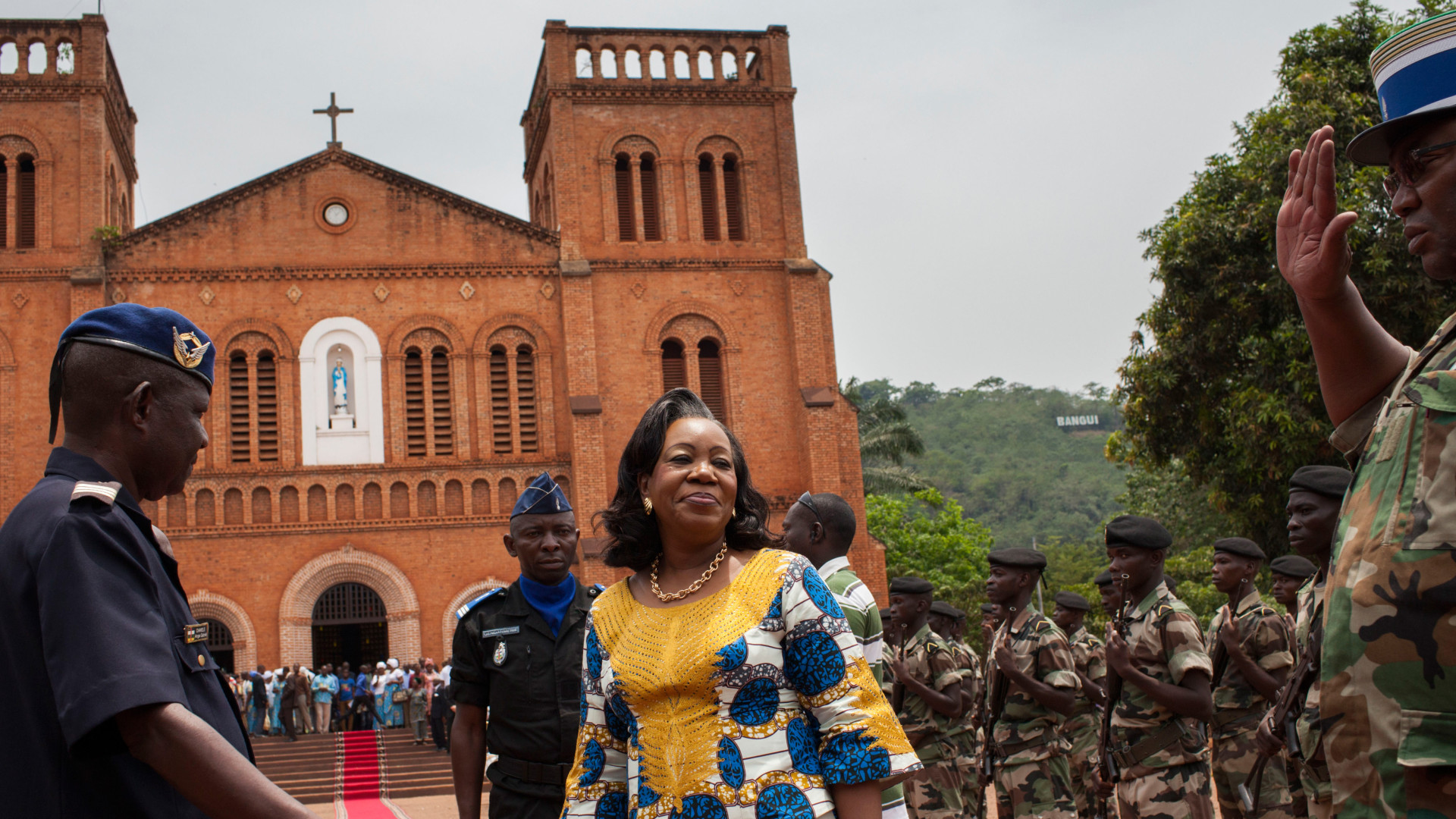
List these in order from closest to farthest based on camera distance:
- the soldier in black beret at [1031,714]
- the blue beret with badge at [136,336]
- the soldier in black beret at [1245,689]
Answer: the blue beret with badge at [136,336], the soldier in black beret at [1245,689], the soldier in black beret at [1031,714]

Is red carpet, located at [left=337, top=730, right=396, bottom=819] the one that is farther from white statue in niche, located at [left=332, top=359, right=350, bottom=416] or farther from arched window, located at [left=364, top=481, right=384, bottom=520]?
white statue in niche, located at [left=332, top=359, right=350, bottom=416]

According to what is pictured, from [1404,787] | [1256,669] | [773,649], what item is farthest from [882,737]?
[1256,669]

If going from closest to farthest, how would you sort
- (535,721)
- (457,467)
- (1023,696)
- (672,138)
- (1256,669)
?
(535,721) → (1256,669) → (1023,696) → (457,467) → (672,138)

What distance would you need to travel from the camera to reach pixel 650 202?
27094 millimetres

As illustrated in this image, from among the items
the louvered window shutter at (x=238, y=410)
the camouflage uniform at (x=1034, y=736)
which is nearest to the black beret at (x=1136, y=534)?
the camouflage uniform at (x=1034, y=736)

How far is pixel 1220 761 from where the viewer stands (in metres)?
6.71

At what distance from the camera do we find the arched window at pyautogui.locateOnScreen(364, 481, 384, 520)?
2483 cm

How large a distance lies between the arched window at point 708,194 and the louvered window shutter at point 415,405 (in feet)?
22.4

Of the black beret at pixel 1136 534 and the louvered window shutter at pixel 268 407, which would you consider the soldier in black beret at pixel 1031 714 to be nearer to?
the black beret at pixel 1136 534

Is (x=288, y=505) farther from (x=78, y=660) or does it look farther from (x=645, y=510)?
(x=78, y=660)

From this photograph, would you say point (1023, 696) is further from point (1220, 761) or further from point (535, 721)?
point (535, 721)

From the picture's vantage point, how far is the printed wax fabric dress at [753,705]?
2764 mm

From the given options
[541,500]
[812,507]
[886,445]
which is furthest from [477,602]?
[886,445]

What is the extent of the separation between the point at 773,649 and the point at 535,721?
2590mm
